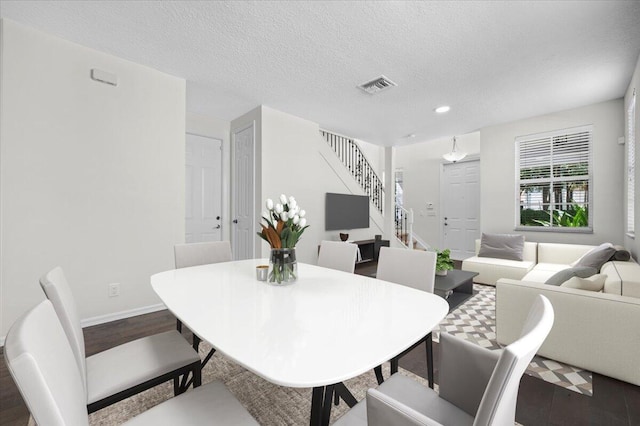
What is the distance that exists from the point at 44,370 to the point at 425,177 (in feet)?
23.2

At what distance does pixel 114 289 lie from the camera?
2.74 metres

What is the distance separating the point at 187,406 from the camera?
939 mm

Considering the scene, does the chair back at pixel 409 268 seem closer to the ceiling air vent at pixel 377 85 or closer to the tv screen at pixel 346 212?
the ceiling air vent at pixel 377 85

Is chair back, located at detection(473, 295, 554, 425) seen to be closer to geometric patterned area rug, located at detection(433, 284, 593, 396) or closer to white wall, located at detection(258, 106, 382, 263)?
geometric patterned area rug, located at detection(433, 284, 593, 396)

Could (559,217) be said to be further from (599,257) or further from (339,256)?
(339,256)

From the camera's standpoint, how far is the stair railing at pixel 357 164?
5504 millimetres

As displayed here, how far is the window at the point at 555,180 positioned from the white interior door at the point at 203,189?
16.1 feet

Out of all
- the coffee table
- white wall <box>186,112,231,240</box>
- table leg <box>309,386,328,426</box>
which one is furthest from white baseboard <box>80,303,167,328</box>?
the coffee table

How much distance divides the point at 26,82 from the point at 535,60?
457 centimetres

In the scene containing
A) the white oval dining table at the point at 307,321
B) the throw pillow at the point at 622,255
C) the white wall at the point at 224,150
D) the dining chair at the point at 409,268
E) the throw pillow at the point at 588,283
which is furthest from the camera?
the white wall at the point at 224,150

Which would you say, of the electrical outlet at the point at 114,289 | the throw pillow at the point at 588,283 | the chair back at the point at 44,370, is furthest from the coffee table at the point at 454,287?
the electrical outlet at the point at 114,289

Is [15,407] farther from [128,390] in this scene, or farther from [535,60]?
[535,60]

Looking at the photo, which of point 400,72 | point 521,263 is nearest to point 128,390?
point 400,72

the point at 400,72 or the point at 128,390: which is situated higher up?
the point at 400,72
